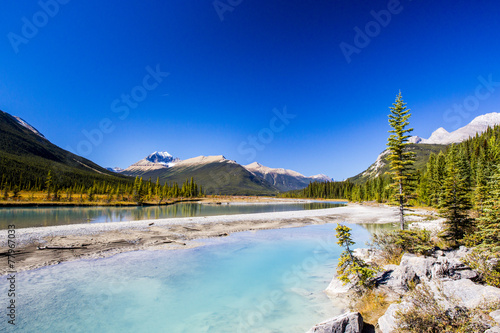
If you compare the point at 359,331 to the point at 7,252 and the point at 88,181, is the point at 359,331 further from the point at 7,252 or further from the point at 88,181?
the point at 88,181

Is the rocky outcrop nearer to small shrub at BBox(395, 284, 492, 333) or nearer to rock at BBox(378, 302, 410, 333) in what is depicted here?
rock at BBox(378, 302, 410, 333)

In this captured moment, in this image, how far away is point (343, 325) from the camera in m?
7.29

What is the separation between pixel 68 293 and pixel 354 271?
15074 mm

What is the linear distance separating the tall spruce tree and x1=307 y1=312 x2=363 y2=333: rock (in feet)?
49.8

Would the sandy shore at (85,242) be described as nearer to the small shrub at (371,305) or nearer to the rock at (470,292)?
the rock at (470,292)

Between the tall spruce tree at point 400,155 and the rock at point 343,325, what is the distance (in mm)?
15181

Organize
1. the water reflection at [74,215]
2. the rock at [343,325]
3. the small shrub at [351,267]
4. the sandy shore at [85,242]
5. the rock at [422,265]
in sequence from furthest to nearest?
the water reflection at [74,215] < the sandy shore at [85,242] < the small shrub at [351,267] < the rock at [422,265] < the rock at [343,325]

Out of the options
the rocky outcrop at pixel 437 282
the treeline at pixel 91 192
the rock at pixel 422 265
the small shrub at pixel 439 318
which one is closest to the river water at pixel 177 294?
the rocky outcrop at pixel 437 282

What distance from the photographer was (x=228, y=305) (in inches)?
456

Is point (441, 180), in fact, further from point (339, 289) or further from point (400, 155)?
point (339, 289)

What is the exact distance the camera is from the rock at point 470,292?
7020 mm

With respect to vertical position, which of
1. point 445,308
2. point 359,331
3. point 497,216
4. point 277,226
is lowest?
point 277,226

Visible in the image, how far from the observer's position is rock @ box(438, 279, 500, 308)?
7.02m

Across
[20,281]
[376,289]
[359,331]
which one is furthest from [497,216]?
[20,281]
